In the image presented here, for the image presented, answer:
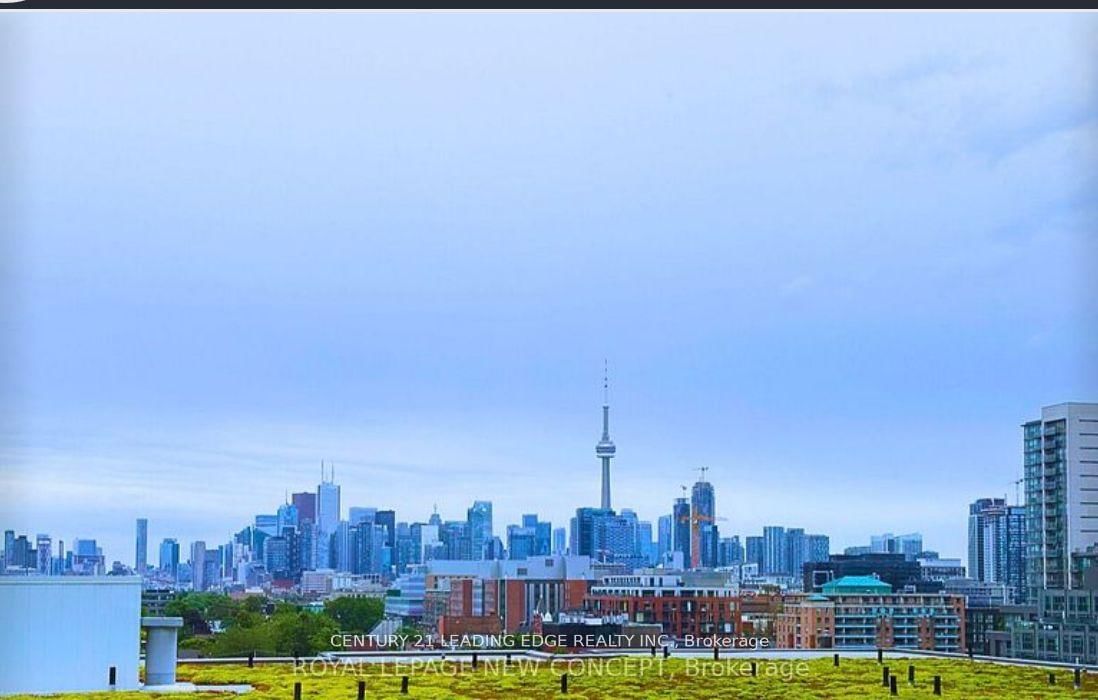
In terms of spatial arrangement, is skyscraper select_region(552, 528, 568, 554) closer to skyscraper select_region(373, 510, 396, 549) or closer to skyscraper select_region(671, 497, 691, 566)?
skyscraper select_region(671, 497, 691, 566)

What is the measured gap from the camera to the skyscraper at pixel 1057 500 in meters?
9.14

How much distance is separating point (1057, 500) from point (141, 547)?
6.53 metres

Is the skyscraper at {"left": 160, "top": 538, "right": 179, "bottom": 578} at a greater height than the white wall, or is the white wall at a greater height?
the skyscraper at {"left": 160, "top": 538, "right": 179, "bottom": 578}

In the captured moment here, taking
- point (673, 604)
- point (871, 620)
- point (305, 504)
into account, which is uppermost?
point (305, 504)

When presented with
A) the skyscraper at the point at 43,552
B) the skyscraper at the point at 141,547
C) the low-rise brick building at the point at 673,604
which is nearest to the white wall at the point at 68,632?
the skyscraper at the point at 43,552

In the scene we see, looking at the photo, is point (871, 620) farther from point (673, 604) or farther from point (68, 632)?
point (68, 632)

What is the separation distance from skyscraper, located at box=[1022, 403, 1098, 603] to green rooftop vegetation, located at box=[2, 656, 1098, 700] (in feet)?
10.7

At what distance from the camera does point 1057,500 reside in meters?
10.4

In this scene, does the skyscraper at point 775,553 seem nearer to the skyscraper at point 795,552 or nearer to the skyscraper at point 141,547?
the skyscraper at point 795,552

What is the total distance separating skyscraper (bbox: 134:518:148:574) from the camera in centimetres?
700

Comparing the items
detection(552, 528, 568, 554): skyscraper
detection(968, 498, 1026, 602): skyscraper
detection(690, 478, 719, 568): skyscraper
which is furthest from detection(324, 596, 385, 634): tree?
detection(968, 498, 1026, 602): skyscraper

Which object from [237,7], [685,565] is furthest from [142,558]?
[685,565]

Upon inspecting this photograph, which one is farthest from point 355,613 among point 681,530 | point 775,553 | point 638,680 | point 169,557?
point 775,553

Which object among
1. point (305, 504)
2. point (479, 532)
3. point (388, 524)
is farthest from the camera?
point (479, 532)
